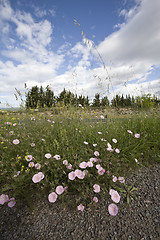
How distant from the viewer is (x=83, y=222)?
1.21 metres

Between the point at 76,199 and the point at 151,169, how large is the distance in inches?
51.6

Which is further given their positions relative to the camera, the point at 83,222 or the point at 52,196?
the point at 52,196

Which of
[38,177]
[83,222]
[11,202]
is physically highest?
[38,177]

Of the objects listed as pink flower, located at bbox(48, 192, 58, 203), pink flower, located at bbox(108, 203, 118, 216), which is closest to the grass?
pink flower, located at bbox(48, 192, 58, 203)

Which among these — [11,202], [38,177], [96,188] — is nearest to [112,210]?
[96,188]

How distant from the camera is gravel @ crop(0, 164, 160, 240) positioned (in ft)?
3.62

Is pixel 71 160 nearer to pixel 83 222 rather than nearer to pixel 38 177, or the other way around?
pixel 38 177

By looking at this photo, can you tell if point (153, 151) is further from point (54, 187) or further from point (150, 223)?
point (54, 187)

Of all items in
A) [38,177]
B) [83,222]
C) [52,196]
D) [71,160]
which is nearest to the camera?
[83,222]

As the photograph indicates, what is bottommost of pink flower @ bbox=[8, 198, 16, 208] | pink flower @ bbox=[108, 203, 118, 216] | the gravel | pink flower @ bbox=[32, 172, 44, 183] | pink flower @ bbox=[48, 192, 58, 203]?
the gravel

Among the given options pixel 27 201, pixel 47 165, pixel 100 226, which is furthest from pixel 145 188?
pixel 27 201

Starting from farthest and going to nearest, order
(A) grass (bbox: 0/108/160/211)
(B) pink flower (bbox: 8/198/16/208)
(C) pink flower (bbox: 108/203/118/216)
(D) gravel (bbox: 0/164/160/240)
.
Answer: (A) grass (bbox: 0/108/160/211)
(B) pink flower (bbox: 8/198/16/208)
(C) pink flower (bbox: 108/203/118/216)
(D) gravel (bbox: 0/164/160/240)

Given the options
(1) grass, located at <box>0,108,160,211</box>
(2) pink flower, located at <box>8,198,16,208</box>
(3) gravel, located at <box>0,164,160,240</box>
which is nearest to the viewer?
(3) gravel, located at <box>0,164,160,240</box>

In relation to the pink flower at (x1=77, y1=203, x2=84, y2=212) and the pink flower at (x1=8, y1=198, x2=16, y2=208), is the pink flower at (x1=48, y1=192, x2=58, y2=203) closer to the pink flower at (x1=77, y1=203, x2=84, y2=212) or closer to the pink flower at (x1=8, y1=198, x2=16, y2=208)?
the pink flower at (x1=77, y1=203, x2=84, y2=212)
